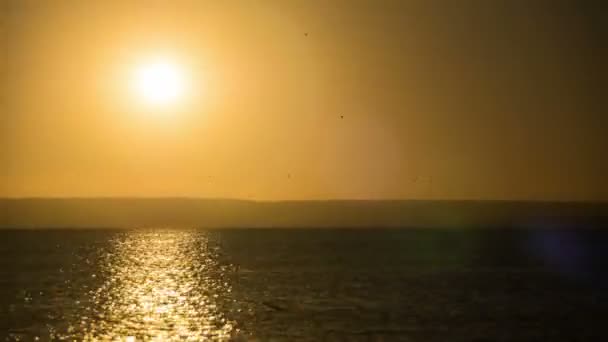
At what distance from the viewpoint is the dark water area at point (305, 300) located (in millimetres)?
33281

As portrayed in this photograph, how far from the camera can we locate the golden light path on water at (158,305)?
3262 cm

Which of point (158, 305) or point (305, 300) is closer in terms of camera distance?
point (158, 305)

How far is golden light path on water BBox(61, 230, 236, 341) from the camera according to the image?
32.6m

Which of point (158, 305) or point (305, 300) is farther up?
point (305, 300)

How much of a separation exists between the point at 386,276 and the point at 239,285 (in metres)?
15.9

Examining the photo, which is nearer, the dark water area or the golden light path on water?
the golden light path on water

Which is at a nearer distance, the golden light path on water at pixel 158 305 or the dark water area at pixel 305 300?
the golden light path on water at pixel 158 305

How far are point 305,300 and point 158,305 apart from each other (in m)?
10.6

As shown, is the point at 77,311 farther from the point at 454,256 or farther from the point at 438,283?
the point at 454,256

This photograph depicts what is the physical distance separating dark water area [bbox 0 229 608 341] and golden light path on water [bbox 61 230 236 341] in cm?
9

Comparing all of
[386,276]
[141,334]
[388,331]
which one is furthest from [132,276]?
[388,331]

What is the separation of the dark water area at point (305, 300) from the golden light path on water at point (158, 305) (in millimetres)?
92

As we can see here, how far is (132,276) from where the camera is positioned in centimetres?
6003

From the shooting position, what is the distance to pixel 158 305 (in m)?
41.1
